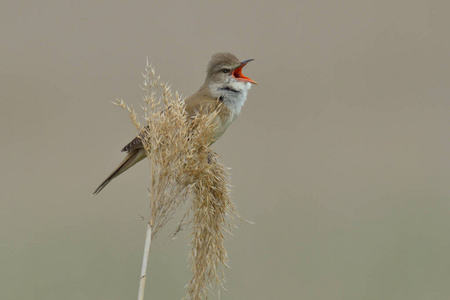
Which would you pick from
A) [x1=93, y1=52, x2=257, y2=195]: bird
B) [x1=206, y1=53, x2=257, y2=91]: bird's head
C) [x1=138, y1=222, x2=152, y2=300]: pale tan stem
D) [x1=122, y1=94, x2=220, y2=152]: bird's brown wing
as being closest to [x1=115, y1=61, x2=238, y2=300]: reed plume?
[x1=138, y1=222, x2=152, y2=300]: pale tan stem

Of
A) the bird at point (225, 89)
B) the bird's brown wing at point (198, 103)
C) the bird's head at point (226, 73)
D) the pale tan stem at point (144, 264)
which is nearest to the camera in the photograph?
the pale tan stem at point (144, 264)

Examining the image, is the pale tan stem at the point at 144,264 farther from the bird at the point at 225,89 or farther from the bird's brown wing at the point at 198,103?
the bird at the point at 225,89

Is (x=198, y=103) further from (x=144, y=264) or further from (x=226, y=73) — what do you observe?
(x=144, y=264)

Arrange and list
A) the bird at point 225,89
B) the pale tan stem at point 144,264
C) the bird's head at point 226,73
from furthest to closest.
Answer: the bird's head at point 226,73
the bird at point 225,89
the pale tan stem at point 144,264

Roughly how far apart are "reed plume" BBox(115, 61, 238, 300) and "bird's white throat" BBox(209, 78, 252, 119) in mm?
1613

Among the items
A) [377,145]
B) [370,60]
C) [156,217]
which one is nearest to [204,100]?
[156,217]

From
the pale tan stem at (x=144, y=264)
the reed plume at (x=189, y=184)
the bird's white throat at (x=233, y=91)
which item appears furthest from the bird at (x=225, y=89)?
the pale tan stem at (x=144, y=264)

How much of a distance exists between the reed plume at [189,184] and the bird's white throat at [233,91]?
161 cm

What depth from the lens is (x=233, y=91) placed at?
418 cm

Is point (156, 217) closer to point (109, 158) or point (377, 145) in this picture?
point (109, 158)

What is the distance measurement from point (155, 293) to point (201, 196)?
275 centimetres

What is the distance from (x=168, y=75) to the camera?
925 centimetres

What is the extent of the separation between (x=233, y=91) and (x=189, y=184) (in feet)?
6.37

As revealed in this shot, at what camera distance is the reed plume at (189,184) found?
2186 mm
